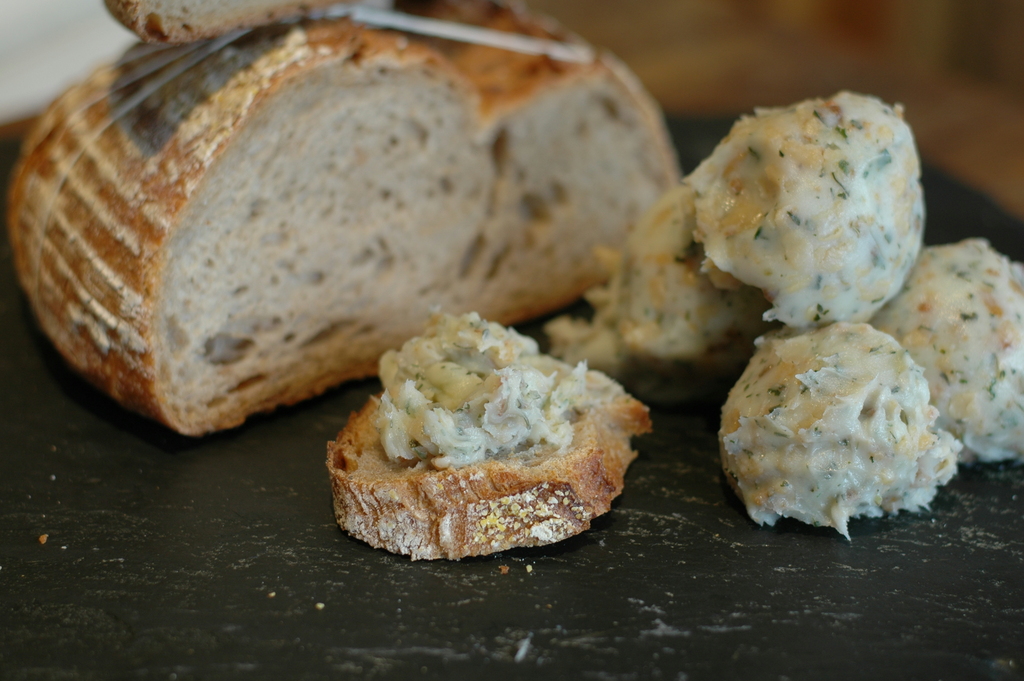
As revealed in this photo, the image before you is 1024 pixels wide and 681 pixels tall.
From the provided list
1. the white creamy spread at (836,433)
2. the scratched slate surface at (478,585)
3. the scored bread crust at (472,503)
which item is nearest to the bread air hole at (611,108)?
the scratched slate surface at (478,585)

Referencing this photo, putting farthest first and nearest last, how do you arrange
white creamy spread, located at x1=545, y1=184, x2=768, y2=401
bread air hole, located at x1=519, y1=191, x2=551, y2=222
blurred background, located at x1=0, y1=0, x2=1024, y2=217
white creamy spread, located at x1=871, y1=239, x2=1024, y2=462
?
blurred background, located at x1=0, y1=0, x2=1024, y2=217, bread air hole, located at x1=519, y1=191, x2=551, y2=222, white creamy spread, located at x1=545, y1=184, x2=768, y2=401, white creamy spread, located at x1=871, y1=239, x2=1024, y2=462

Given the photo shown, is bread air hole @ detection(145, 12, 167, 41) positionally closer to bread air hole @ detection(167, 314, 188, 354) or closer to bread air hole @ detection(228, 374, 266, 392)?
bread air hole @ detection(167, 314, 188, 354)

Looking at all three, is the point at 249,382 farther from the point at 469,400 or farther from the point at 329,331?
the point at 469,400

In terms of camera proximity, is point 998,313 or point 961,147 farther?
point 961,147

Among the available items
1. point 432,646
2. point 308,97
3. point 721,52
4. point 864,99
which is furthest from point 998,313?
point 721,52

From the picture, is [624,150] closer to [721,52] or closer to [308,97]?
[308,97]

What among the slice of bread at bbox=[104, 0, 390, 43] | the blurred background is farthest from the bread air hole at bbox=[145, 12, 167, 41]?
the blurred background
